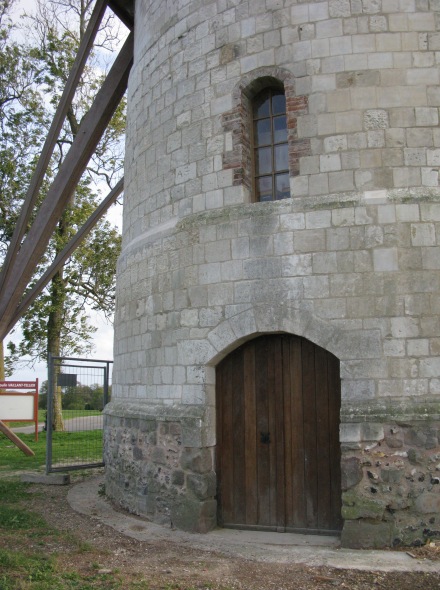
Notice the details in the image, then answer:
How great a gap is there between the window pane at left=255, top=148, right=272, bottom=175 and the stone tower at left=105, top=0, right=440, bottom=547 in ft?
0.07

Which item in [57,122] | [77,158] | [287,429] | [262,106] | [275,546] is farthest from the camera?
[57,122]

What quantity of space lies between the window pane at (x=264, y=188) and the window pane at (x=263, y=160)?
9cm

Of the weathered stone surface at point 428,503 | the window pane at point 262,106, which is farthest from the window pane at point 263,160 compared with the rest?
the weathered stone surface at point 428,503

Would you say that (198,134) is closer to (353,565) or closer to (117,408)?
(117,408)

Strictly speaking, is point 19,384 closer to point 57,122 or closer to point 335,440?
point 57,122

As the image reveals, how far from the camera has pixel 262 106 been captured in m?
7.14

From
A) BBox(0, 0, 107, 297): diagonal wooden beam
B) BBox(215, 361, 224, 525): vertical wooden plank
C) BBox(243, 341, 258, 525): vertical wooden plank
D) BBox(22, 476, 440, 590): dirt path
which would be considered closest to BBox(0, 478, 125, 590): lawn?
BBox(22, 476, 440, 590): dirt path

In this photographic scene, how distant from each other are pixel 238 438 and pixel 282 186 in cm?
284

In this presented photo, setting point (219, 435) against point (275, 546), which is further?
point (219, 435)

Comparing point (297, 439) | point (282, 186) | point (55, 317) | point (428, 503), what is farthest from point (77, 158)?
point (55, 317)

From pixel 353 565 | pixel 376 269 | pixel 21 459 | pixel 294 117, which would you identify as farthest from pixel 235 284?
pixel 21 459

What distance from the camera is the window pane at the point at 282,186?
6.81 m

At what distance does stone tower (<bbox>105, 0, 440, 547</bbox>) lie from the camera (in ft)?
19.5

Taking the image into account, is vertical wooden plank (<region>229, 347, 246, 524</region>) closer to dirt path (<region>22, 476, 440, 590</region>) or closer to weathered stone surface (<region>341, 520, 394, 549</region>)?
dirt path (<region>22, 476, 440, 590</region>)
